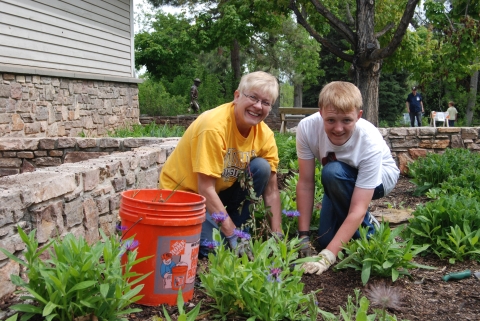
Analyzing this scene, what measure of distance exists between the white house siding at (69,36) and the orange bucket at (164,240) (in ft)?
22.7

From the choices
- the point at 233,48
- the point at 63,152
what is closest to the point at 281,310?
the point at 63,152

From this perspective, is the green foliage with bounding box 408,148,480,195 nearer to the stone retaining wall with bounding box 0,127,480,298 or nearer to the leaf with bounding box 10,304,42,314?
the stone retaining wall with bounding box 0,127,480,298

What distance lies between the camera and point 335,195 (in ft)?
10.8

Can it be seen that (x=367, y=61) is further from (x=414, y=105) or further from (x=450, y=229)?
(x=414, y=105)

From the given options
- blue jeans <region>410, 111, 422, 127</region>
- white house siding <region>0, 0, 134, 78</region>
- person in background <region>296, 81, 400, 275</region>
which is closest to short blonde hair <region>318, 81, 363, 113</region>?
person in background <region>296, 81, 400, 275</region>

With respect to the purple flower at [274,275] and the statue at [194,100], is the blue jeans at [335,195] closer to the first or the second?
the purple flower at [274,275]

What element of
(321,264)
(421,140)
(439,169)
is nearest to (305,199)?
(321,264)

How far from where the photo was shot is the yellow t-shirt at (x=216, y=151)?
2889mm

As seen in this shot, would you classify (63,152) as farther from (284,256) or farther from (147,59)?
(147,59)

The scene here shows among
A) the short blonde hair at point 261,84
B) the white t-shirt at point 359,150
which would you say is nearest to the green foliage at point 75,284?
the short blonde hair at point 261,84

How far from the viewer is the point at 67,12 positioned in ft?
32.7

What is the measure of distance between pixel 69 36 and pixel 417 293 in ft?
29.0

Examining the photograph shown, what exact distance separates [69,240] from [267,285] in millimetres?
793

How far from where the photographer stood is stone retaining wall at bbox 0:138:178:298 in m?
2.44
